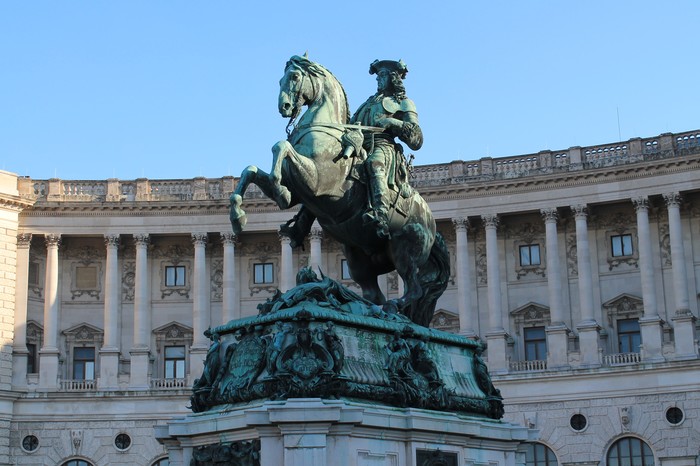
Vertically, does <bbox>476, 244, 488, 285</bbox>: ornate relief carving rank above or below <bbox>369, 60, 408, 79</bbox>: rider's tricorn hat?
above

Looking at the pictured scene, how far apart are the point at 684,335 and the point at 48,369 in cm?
3326

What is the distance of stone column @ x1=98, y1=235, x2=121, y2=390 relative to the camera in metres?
64.6

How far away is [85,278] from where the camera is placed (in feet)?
229

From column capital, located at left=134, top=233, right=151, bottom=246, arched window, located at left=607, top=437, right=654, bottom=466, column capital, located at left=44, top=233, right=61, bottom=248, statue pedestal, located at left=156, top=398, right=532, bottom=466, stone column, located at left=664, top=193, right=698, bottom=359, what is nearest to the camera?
statue pedestal, located at left=156, top=398, right=532, bottom=466

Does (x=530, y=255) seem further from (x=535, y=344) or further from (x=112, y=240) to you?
(x=112, y=240)

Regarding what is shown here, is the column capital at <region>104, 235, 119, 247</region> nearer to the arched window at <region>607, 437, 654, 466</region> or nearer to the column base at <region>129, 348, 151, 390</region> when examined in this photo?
the column base at <region>129, 348, 151, 390</region>

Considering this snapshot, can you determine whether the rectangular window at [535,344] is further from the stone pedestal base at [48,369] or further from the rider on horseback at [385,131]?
the rider on horseback at [385,131]

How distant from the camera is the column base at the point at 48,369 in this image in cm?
6456

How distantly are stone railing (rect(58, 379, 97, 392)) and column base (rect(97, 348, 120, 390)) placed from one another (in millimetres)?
516

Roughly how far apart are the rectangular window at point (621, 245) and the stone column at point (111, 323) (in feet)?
90.1

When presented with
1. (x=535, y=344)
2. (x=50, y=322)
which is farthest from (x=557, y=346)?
(x=50, y=322)

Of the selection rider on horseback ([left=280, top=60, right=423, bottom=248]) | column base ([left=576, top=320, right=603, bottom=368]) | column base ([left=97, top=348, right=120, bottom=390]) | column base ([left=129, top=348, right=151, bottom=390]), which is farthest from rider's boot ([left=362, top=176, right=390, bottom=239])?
column base ([left=97, top=348, right=120, bottom=390])

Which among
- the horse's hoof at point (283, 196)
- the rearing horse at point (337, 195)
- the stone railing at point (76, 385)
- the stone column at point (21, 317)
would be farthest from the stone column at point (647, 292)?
the horse's hoof at point (283, 196)

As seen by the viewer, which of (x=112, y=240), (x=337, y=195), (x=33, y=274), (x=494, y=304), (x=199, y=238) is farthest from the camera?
(x=33, y=274)
